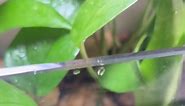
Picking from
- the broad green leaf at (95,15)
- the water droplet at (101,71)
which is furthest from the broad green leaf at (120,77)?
the broad green leaf at (95,15)

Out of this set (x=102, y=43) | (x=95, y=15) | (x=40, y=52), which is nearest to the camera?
(x=95, y=15)

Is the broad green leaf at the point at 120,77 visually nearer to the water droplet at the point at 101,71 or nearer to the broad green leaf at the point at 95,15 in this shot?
the water droplet at the point at 101,71

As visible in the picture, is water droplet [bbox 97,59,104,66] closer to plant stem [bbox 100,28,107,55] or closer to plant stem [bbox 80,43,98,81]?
plant stem [bbox 80,43,98,81]

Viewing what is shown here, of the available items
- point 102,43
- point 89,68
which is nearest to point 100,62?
point 89,68

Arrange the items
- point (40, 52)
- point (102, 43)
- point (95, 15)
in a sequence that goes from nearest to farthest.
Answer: point (95, 15) < point (40, 52) < point (102, 43)

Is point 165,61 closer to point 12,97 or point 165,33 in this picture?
point 165,33

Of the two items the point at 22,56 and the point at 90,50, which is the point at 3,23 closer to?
the point at 22,56
